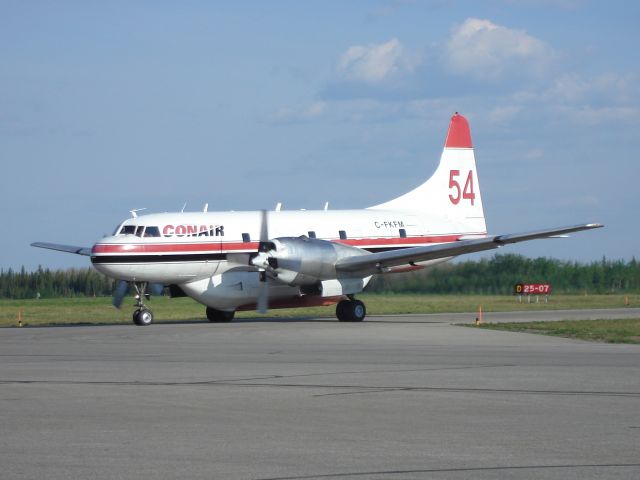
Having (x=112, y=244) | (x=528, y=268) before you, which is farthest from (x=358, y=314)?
(x=528, y=268)

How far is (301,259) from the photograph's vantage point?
114 feet

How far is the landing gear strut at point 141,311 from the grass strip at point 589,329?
1050 cm

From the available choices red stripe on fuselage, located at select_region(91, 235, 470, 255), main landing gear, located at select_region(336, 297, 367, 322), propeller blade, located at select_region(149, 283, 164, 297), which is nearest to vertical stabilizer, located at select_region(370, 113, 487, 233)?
red stripe on fuselage, located at select_region(91, 235, 470, 255)

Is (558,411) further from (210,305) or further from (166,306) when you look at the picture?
(166,306)

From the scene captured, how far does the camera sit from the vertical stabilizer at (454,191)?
137ft

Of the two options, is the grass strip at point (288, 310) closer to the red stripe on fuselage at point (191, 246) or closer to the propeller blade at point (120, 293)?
the propeller blade at point (120, 293)

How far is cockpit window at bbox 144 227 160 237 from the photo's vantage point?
35.1 metres

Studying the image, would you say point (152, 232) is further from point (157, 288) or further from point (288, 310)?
point (288, 310)

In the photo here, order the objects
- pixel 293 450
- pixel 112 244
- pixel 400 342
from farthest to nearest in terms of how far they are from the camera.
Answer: pixel 112 244, pixel 400 342, pixel 293 450

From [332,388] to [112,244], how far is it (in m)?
19.9

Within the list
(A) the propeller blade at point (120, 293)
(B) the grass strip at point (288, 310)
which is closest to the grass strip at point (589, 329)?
(B) the grass strip at point (288, 310)

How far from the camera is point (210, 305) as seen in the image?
36.7 meters

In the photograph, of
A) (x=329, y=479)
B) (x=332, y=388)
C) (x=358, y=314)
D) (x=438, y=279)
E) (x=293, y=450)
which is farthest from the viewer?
(x=438, y=279)

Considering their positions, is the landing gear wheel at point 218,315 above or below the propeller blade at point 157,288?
below
